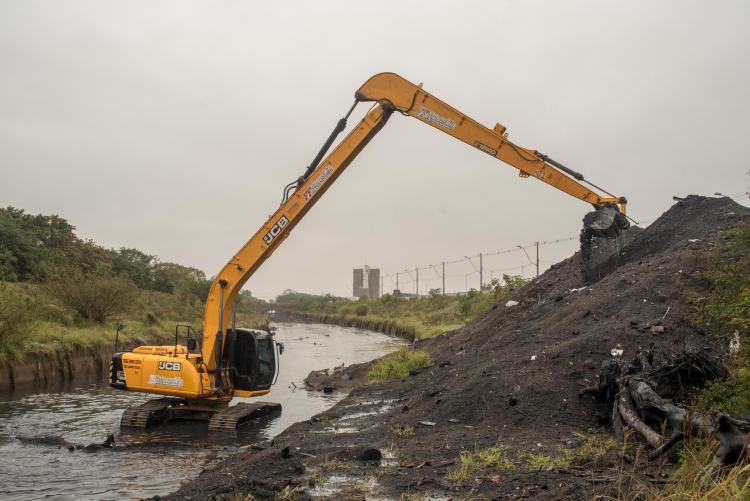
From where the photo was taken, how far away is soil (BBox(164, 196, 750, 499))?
6.25 metres

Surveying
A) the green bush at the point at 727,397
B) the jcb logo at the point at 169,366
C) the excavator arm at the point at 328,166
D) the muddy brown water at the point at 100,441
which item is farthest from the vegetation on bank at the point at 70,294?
the green bush at the point at 727,397

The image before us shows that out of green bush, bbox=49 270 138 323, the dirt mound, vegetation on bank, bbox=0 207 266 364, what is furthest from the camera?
green bush, bbox=49 270 138 323

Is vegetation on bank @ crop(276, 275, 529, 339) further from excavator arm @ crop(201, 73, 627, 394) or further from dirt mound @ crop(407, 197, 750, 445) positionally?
excavator arm @ crop(201, 73, 627, 394)

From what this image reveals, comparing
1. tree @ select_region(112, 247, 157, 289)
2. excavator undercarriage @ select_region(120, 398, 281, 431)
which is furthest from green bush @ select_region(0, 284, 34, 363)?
tree @ select_region(112, 247, 157, 289)

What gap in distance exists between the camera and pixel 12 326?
16453 millimetres

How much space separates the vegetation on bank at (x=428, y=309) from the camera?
98.3 feet

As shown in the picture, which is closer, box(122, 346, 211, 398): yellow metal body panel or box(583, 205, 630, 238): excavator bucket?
box(122, 346, 211, 398): yellow metal body panel

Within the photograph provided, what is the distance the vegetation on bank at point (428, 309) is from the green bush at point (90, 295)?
13.8m

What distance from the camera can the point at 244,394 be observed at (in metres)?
12.9

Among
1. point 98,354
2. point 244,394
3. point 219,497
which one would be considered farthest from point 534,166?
point 98,354

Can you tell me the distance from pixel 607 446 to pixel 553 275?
13054 mm

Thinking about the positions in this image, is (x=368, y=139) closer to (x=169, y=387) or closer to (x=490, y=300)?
(x=169, y=387)

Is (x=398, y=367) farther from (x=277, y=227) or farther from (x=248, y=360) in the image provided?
(x=277, y=227)

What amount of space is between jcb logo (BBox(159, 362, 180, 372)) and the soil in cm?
309
